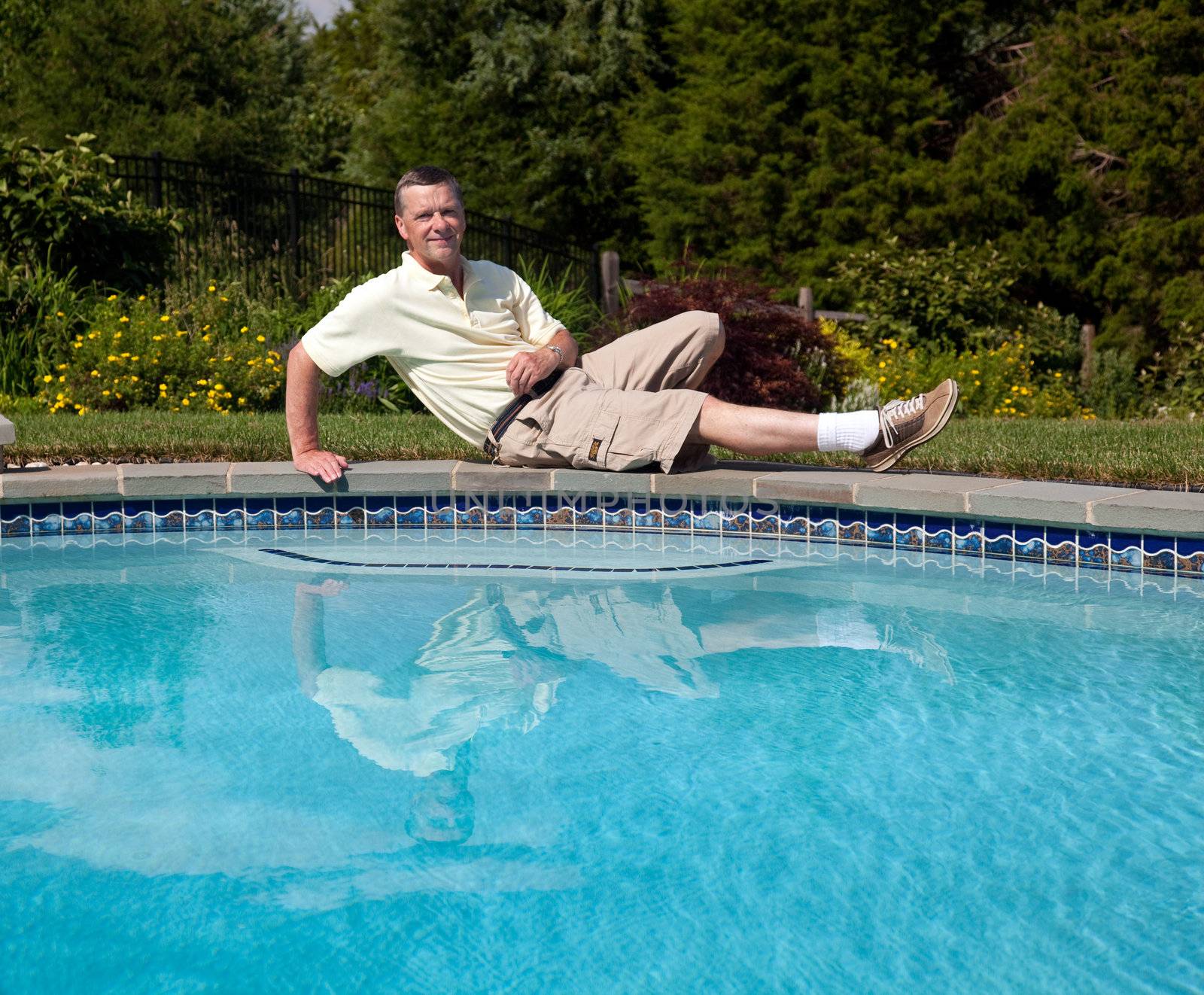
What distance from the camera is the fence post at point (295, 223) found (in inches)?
411

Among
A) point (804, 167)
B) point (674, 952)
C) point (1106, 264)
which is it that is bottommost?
point (674, 952)

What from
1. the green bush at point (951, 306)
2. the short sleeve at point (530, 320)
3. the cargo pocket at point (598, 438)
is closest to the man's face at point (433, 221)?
the short sleeve at point (530, 320)

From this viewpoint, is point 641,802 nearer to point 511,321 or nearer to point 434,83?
point 511,321

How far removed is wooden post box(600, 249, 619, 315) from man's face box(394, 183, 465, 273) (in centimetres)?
619

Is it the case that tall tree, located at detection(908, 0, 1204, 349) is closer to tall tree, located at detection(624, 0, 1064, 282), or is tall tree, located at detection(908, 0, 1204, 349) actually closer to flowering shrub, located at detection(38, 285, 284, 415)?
tall tree, located at detection(624, 0, 1064, 282)

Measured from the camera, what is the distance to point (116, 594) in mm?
3996

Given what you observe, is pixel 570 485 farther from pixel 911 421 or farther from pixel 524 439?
pixel 911 421

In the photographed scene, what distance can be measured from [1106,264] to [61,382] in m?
10.3

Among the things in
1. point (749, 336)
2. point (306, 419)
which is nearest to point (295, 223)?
point (749, 336)

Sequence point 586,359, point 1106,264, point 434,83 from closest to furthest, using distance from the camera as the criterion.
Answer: point 586,359
point 1106,264
point 434,83

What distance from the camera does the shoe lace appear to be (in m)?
4.24

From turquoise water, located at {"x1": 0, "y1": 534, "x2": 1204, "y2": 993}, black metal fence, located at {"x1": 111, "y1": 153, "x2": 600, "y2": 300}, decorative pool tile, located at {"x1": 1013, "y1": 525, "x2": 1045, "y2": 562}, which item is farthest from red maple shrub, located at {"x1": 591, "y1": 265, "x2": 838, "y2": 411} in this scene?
turquoise water, located at {"x1": 0, "y1": 534, "x2": 1204, "y2": 993}

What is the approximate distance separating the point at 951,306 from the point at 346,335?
25.9 feet

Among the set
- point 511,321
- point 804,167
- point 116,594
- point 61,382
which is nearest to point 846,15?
point 804,167
